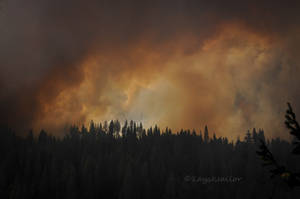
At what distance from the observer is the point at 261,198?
175250 millimetres

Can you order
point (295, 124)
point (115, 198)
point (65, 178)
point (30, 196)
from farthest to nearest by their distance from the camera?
point (65, 178), point (115, 198), point (30, 196), point (295, 124)

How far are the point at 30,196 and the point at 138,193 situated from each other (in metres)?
71.2

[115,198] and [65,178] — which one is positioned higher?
[65,178]

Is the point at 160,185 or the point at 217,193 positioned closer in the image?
the point at 217,193

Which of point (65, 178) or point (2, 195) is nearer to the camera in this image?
point (2, 195)

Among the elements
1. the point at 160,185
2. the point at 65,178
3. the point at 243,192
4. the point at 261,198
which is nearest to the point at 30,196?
the point at 65,178

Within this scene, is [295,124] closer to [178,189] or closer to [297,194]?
[178,189]

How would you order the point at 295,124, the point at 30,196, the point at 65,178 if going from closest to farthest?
the point at 295,124 → the point at 30,196 → the point at 65,178

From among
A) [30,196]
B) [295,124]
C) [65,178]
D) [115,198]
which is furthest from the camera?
[65,178]

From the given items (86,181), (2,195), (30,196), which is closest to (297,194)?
(86,181)

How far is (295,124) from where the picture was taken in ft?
30.6

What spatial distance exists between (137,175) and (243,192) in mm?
77573

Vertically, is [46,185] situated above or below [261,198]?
above

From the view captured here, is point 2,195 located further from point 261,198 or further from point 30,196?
point 261,198
